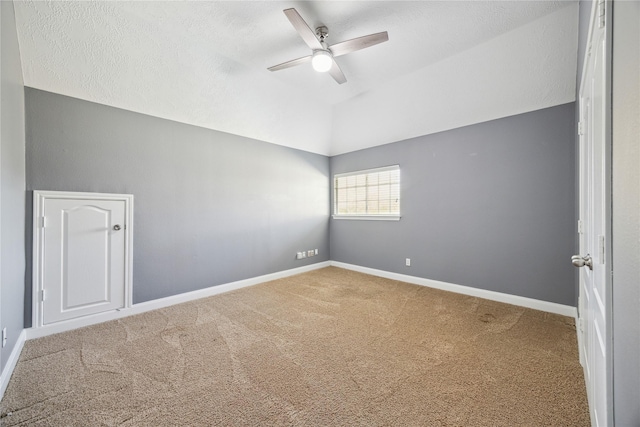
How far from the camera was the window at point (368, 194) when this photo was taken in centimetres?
454

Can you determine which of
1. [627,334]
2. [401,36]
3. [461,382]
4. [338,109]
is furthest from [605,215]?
[338,109]

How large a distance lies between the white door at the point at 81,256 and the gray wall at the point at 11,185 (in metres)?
0.20

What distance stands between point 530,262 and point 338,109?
3.66 m

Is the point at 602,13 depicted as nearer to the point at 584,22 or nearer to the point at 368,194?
the point at 584,22

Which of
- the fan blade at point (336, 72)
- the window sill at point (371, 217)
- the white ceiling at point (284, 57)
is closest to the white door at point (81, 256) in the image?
the white ceiling at point (284, 57)

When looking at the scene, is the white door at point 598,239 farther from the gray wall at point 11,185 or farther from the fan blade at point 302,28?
the gray wall at point 11,185

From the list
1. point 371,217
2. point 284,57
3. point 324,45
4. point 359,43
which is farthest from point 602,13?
point 371,217

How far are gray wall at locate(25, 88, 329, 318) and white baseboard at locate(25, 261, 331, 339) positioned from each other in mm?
83

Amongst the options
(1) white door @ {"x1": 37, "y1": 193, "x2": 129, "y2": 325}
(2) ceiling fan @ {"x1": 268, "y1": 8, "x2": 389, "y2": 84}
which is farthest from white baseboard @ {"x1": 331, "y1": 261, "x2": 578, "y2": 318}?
(1) white door @ {"x1": 37, "y1": 193, "x2": 129, "y2": 325}

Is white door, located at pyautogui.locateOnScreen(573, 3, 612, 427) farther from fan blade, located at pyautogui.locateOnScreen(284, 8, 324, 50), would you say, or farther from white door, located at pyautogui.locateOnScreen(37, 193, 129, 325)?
white door, located at pyautogui.locateOnScreen(37, 193, 129, 325)

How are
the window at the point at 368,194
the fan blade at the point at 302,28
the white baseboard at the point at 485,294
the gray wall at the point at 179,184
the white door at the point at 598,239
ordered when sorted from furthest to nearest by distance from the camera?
1. the window at the point at 368,194
2. the white baseboard at the point at 485,294
3. the gray wall at the point at 179,184
4. the fan blade at the point at 302,28
5. the white door at the point at 598,239

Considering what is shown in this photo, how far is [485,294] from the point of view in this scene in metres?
3.47

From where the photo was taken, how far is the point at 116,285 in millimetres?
2904

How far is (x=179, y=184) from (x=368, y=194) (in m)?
3.23
